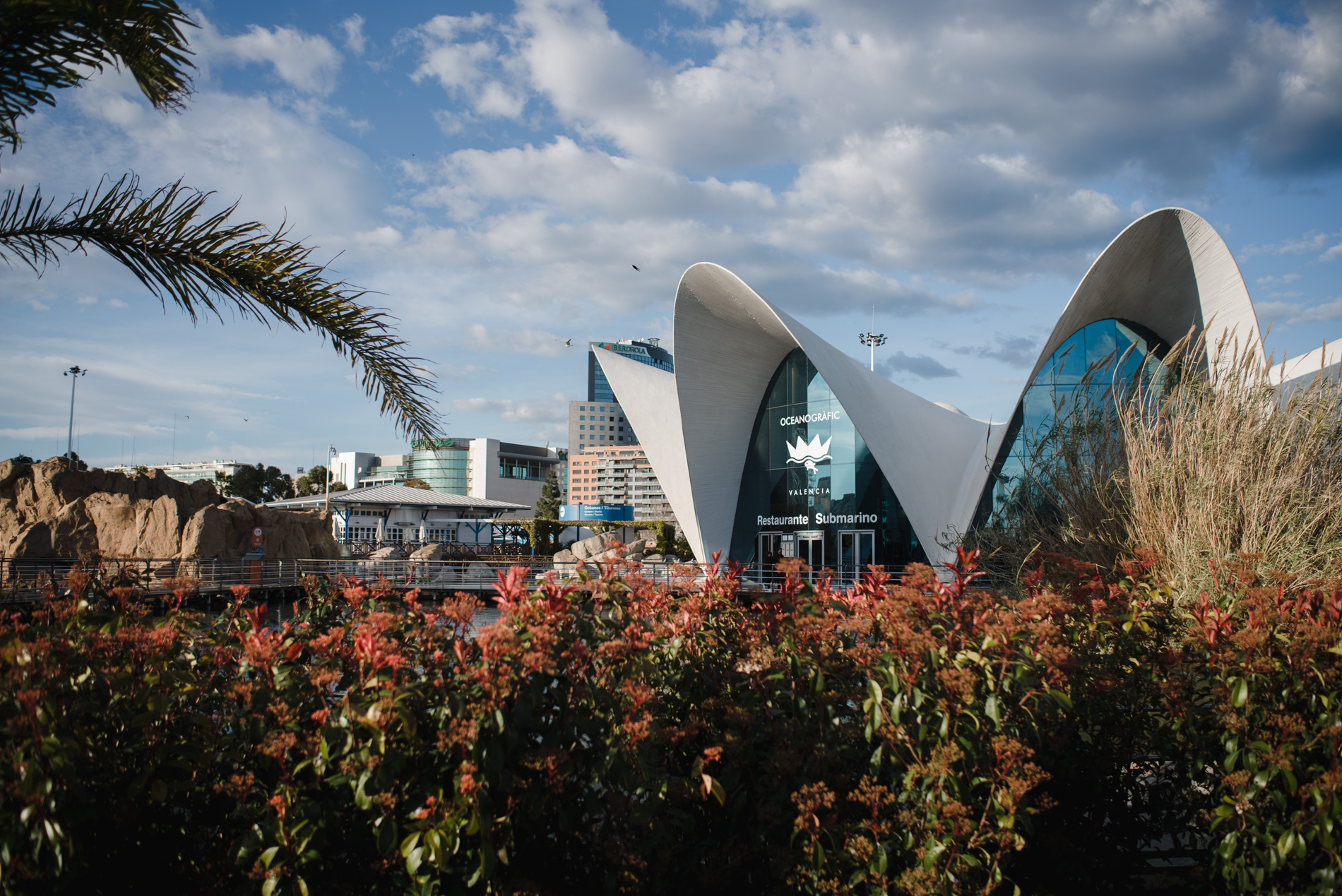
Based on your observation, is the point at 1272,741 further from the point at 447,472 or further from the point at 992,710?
the point at 447,472

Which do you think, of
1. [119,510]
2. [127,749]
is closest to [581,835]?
[127,749]

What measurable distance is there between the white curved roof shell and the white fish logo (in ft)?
5.36

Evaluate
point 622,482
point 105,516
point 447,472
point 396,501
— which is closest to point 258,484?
point 396,501

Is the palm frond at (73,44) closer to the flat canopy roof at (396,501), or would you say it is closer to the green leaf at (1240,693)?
the green leaf at (1240,693)

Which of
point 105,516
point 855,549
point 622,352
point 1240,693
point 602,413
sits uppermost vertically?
point 622,352

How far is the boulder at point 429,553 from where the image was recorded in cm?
3231

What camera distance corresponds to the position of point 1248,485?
6613mm

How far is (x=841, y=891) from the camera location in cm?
236

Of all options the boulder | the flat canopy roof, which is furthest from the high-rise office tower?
the boulder

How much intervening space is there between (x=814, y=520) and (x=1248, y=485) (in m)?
15.1

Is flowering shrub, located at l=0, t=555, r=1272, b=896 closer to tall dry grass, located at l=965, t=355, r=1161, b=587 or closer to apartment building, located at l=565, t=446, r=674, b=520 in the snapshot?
tall dry grass, located at l=965, t=355, r=1161, b=587

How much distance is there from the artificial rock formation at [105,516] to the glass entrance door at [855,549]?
→ 58.1 ft

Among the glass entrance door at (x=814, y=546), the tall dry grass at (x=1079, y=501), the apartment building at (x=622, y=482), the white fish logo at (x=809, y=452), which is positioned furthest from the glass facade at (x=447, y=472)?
the tall dry grass at (x=1079, y=501)

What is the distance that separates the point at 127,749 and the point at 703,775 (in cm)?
172
